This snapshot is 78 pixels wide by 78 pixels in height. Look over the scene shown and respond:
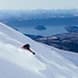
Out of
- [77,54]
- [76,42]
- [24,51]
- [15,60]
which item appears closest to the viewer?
[15,60]

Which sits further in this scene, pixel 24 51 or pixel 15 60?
pixel 24 51

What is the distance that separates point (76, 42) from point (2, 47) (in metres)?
11.3

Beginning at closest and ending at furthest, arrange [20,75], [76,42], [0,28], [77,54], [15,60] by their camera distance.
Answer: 1. [20,75]
2. [15,60]
3. [0,28]
4. [77,54]
5. [76,42]

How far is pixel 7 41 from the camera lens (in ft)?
3.96

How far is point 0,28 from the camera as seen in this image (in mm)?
1488

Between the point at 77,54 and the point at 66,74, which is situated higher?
the point at 77,54

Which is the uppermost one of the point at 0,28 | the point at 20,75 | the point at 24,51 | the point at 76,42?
the point at 76,42

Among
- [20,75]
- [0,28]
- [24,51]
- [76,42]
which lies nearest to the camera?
[20,75]

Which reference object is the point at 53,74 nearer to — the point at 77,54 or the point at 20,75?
the point at 20,75

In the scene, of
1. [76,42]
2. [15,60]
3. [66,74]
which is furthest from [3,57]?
[76,42]

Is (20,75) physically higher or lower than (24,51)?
lower

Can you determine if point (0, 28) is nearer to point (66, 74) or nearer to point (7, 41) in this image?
point (7, 41)

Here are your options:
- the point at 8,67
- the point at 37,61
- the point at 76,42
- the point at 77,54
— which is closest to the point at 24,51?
the point at 37,61

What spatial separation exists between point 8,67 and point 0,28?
606mm
